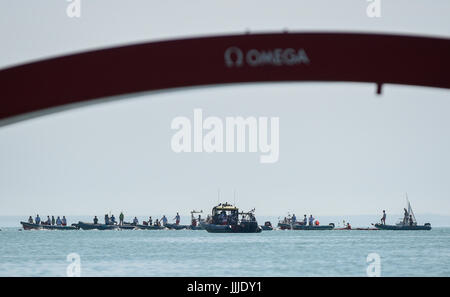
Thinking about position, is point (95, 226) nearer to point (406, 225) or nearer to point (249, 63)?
point (406, 225)

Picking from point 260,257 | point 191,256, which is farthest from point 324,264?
point 191,256

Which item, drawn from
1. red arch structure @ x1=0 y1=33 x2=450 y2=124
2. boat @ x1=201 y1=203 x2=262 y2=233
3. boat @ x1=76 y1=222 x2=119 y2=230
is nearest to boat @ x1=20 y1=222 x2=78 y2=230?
boat @ x1=76 y1=222 x2=119 y2=230

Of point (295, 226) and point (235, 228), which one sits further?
point (295, 226)

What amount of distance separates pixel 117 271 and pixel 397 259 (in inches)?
707

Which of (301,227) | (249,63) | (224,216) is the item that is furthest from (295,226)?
(249,63)

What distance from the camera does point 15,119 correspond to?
848 centimetres

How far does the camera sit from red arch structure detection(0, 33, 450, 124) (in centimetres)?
810

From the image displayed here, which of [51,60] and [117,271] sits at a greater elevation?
[51,60]

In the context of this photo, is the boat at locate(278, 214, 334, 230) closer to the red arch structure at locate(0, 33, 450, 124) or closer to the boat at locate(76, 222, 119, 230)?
the boat at locate(76, 222, 119, 230)

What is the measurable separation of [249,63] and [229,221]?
73770 mm

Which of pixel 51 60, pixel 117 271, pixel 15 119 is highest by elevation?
pixel 51 60

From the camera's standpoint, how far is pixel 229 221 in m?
81.6

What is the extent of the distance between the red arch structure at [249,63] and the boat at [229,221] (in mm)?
71661
